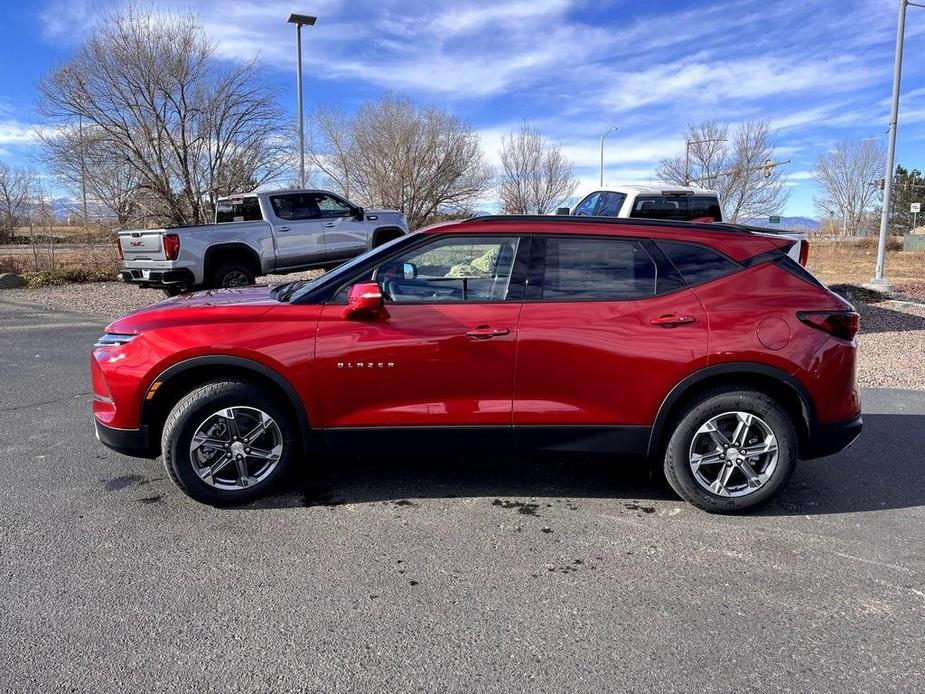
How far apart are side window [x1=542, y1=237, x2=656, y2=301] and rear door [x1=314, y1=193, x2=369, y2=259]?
8.84 m

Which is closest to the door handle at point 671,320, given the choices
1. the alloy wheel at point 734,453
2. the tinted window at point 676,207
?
the alloy wheel at point 734,453

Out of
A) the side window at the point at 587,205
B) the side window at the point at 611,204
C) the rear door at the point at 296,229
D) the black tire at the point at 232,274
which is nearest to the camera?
the side window at the point at 611,204

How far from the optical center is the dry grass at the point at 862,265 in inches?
695

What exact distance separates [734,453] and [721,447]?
82 millimetres

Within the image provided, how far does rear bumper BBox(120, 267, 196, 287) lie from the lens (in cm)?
1041

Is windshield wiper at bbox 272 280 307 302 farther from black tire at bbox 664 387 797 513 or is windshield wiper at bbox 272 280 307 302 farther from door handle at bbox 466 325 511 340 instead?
black tire at bbox 664 387 797 513

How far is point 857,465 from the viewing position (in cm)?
465

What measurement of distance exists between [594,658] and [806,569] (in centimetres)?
138

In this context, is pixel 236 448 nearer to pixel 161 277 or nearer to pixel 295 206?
pixel 161 277

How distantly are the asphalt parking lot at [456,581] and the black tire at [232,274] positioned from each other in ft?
21.7

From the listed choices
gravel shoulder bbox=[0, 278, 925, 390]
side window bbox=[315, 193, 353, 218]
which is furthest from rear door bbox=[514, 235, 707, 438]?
side window bbox=[315, 193, 353, 218]

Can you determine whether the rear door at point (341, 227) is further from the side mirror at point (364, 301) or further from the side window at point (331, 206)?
the side mirror at point (364, 301)

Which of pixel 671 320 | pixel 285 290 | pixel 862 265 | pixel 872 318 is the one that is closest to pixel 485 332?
pixel 671 320

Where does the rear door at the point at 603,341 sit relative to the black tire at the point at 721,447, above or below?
above
